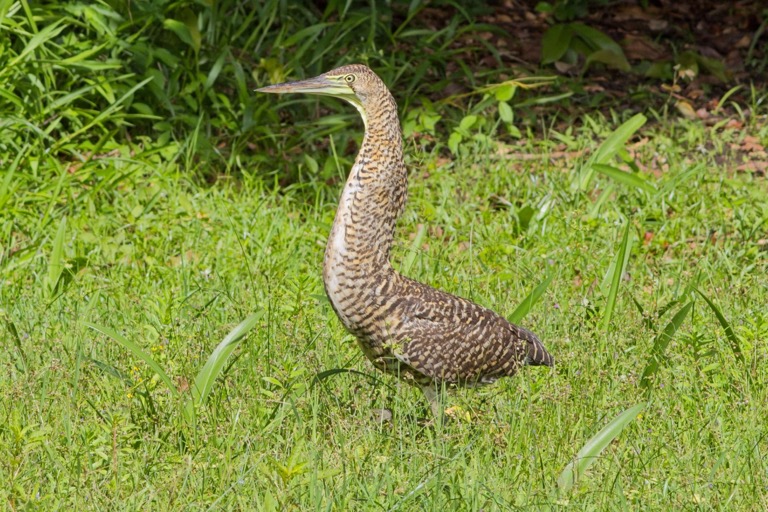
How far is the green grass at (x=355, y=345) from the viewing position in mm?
3992

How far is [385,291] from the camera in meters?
4.46

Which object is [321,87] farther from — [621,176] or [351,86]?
[621,176]

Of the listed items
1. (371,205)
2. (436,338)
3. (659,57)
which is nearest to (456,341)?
(436,338)

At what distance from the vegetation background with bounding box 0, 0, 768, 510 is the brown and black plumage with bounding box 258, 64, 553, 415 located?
16cm

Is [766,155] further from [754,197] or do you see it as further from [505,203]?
[505,203]

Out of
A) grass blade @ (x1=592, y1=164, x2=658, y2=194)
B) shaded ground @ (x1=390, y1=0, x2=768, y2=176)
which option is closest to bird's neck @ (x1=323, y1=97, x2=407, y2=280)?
grass blade @ (x1=592, y1=164, x2=658, y2=194)

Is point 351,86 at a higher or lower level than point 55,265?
higher

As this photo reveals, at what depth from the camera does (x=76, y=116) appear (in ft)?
23.9

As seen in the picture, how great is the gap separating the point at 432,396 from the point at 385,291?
1.61 feet

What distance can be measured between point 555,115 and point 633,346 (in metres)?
3.24

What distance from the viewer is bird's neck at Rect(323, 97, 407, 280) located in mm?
4414

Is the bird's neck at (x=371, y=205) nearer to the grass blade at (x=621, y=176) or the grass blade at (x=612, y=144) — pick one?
the grass blade at (x=621, y=176)

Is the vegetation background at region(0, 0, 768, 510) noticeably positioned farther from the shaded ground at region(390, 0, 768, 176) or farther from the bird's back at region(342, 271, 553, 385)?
the bird's back at region(342, 271, 553, 385)

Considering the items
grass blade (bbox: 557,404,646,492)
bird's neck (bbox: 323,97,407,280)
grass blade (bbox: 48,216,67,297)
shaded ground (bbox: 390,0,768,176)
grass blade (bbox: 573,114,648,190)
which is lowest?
grass blade (bbox: 48,216,67,297)
